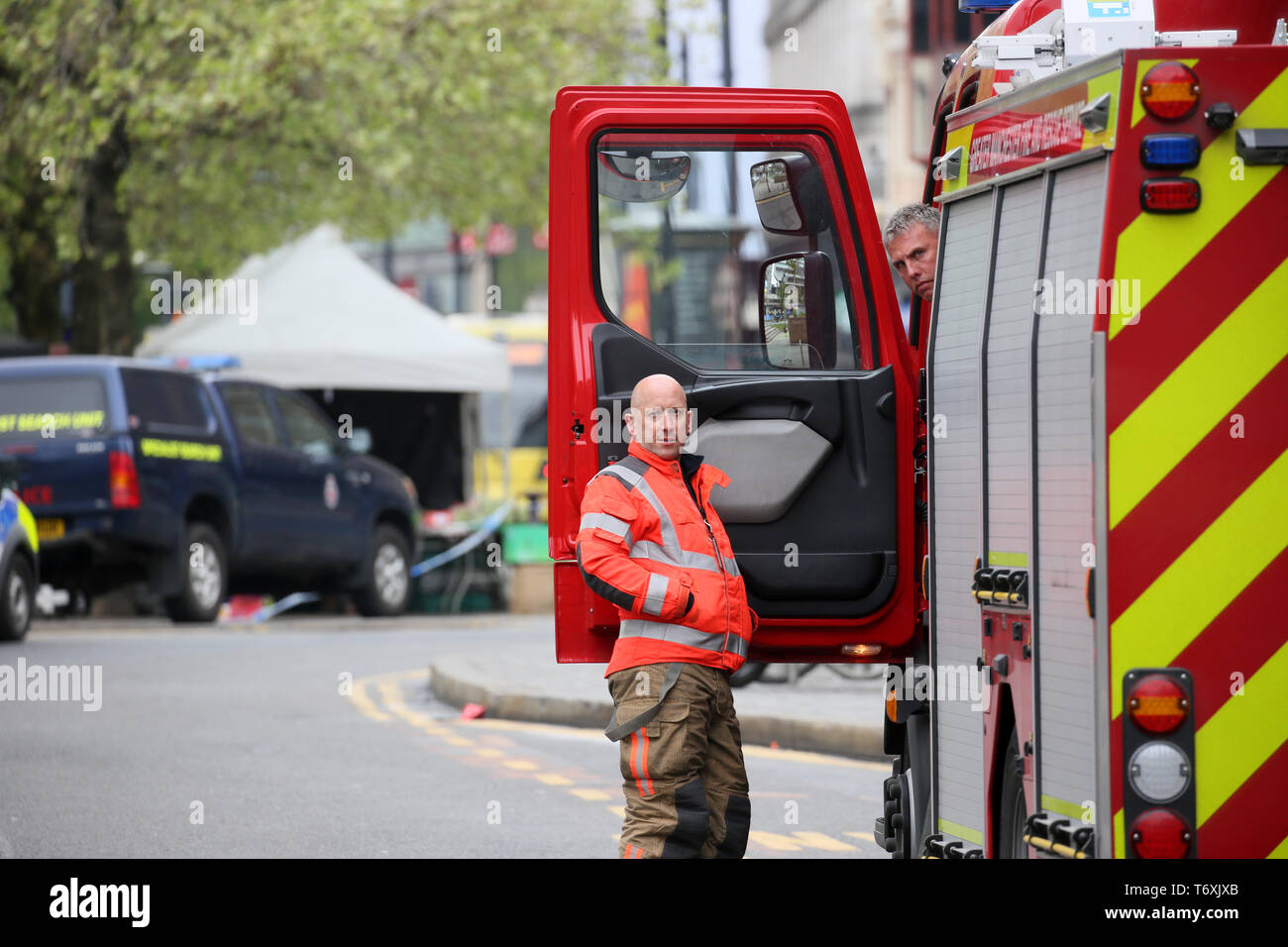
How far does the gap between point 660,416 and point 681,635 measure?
605mm

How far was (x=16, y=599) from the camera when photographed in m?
15.8

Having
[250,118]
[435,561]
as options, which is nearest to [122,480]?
[435,561]

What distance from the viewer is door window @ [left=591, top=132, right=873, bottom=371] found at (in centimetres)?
632

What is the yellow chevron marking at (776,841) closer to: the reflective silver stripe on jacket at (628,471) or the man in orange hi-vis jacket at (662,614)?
the man in orange hi-vis jacket at (662,614)

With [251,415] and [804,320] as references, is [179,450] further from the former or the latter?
[804,320]

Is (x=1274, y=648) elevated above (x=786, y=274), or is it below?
below

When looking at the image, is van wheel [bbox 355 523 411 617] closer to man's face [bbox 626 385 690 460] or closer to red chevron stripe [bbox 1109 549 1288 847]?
man's face [bbox 626 385 690 460]

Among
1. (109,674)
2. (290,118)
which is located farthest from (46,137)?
(109,674)

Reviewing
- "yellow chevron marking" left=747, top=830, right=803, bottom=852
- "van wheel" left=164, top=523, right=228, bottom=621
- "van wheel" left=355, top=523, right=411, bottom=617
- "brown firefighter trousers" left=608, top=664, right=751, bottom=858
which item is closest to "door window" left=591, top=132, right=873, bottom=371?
"brown firefighter trousers" left=608, top=664, right=751, bottom=858

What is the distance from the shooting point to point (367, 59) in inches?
943
